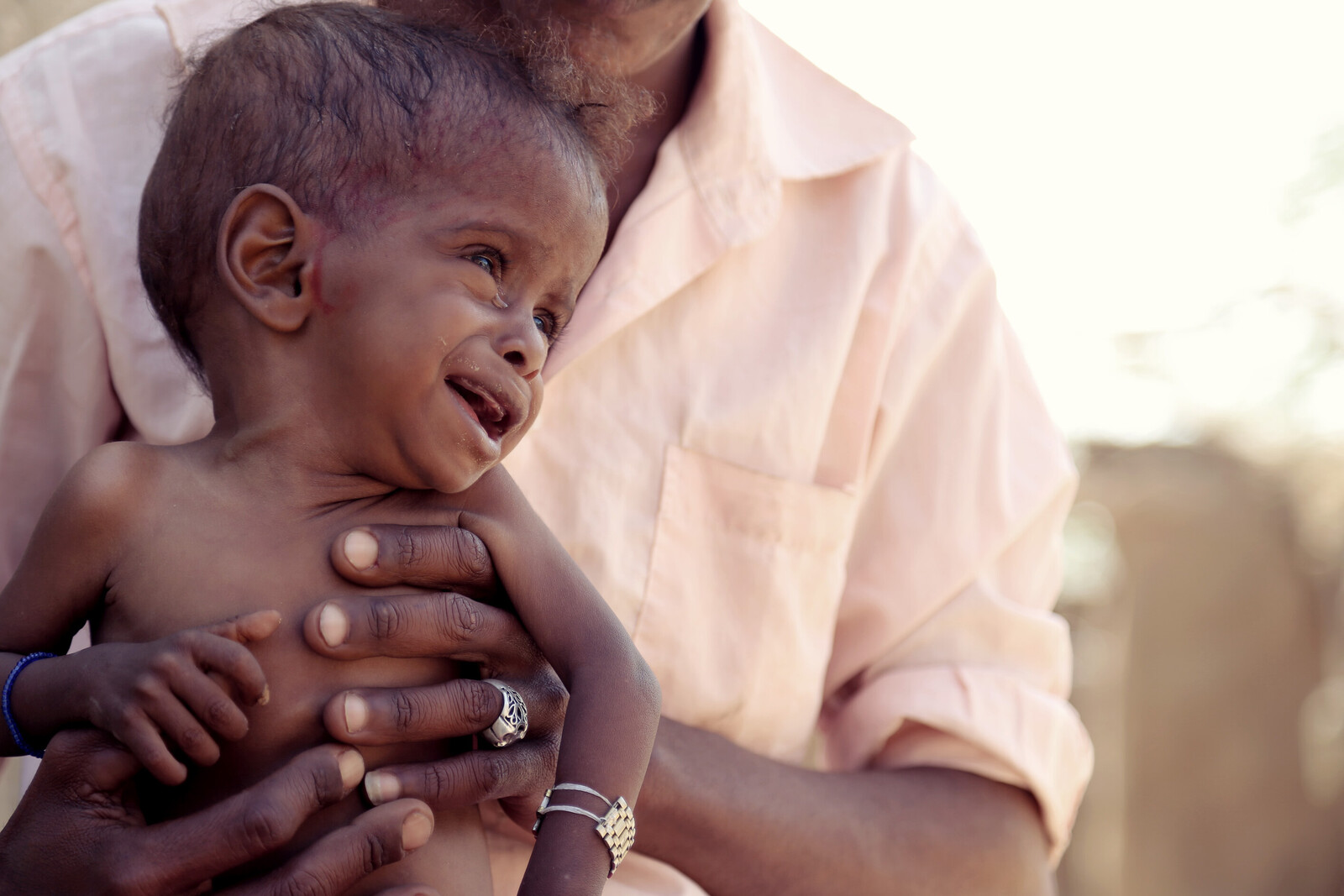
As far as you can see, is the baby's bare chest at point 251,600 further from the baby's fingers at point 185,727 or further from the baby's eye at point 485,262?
the baby's eye at point 485,262

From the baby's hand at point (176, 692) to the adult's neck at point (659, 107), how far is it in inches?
43.2

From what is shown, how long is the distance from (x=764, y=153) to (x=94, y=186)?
1132mm

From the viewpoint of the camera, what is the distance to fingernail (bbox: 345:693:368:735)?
141 cm

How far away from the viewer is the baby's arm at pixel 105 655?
1328 mm

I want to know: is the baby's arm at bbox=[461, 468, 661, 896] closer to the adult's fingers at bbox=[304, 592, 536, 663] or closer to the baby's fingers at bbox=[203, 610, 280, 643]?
the adult's fingers at bbox=[304, 592, 536, 663]

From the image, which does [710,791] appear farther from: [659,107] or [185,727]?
[659,107]

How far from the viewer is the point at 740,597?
212 centimetres

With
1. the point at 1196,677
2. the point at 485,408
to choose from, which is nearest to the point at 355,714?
the point at 485,408

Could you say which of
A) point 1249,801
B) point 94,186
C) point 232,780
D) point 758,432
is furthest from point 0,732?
point 1249,801

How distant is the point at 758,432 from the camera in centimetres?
215

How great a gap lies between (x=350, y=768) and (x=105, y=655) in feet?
0.94

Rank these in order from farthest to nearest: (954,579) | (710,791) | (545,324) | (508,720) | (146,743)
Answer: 1. (954,579)
2. (710,791)
3. (545,324)
4. (508,720)
5. (146,743)

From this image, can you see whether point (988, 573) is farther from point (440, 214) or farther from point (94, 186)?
point (94, 186)

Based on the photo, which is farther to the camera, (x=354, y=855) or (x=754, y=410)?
(x=754, y=410)
